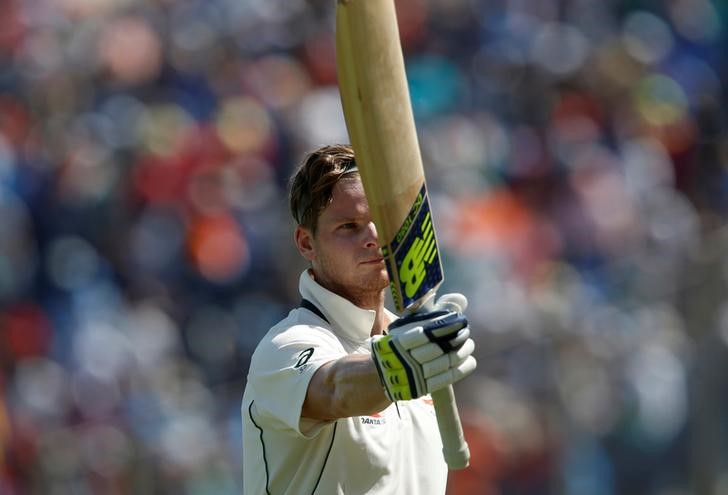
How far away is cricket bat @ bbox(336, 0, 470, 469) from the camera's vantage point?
9.62 ft

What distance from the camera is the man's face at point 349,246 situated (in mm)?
3328

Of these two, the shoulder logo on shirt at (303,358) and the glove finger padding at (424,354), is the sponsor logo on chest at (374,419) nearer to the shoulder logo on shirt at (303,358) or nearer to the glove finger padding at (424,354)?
the shoulder logo on shirt at (303,358)

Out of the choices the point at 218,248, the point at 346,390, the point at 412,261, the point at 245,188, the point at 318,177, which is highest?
the point at 318,177

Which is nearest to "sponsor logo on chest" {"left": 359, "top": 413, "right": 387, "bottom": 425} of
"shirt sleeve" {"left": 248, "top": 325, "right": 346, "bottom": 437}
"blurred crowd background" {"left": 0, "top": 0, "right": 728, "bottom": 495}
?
"shirt sleeve" {"left": 248, "top": 325, "right": 346, "bottom": 437}

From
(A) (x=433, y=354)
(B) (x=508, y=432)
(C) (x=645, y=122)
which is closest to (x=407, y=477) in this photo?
(A) (x=433, y=354)

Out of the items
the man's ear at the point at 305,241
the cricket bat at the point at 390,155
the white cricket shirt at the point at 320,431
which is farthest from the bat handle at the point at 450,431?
the man's ear at the point at 305,241

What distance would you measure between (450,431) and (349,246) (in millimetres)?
582

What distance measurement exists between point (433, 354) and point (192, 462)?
3750mm

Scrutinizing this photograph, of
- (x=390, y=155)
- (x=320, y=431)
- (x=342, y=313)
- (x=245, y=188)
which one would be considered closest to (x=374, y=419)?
(x=320, y=431)

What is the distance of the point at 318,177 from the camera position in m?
3.36

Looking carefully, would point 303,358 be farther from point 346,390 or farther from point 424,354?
point 424,354

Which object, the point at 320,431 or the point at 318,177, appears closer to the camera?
the point at 320,431

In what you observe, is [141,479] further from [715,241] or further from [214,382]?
[715,241]

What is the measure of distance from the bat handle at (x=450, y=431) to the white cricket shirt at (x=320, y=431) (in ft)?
0.89
